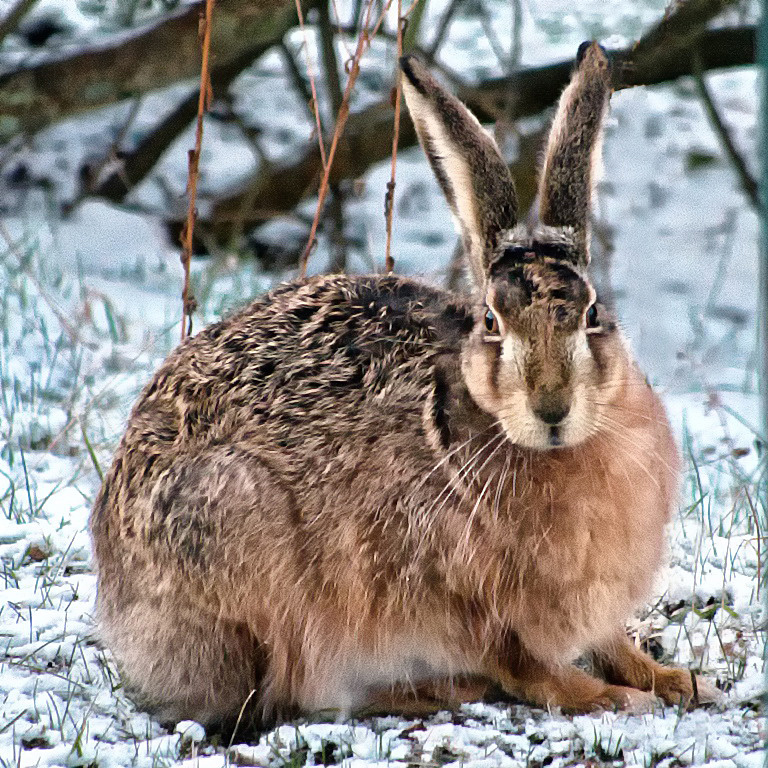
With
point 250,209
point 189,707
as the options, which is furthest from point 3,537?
point 250,209

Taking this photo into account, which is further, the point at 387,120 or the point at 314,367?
the point at 387,120

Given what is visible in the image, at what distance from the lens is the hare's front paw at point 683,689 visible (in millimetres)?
2971

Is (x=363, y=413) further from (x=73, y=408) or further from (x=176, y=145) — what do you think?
(x=176, y=145)

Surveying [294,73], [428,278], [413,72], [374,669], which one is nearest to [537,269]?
[413,72]

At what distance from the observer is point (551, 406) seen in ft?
8.46

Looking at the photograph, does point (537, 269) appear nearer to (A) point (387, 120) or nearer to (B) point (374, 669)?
(B) point (374, 669)

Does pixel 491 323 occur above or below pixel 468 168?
below

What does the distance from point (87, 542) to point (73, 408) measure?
91 cm

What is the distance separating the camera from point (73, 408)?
15.1ft

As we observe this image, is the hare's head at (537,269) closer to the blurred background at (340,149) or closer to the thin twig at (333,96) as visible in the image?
the blurred background at (340,149)

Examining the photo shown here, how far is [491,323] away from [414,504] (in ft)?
1.47

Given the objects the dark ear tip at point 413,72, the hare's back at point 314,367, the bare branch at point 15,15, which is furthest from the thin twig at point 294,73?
the dark ear tip at point 413,72

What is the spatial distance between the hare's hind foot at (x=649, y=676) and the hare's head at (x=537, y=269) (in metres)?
0.65

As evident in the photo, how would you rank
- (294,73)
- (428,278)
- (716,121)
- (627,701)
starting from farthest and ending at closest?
(294,73), (716,121), (428,278), (627,701)
